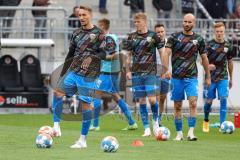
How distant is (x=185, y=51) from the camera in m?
18.4

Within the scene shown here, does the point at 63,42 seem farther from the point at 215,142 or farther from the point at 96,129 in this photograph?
the point at 215,142

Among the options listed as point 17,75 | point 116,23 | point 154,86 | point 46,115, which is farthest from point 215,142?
point 116,23

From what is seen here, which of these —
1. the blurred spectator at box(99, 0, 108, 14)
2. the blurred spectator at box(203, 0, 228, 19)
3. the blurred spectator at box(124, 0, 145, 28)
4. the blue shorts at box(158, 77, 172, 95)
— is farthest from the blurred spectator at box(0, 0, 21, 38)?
the blue shorts at box(158, 77, 172, 95)

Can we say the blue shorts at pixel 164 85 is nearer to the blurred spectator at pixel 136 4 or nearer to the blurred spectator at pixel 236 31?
the blurred spectator at pixel 236 31

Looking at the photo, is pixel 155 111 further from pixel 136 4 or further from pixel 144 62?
pixel 136 4

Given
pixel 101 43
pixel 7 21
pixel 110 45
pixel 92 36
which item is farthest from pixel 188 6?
pixel 92 36

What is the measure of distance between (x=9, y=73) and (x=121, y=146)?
1246cm

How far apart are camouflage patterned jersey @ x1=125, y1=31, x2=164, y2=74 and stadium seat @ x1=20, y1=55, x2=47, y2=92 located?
8429 millimetres

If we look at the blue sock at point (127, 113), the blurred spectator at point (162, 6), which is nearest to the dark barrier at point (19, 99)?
the blue sock at point (127, 113)

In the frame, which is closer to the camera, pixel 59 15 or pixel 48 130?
pixel 48 130

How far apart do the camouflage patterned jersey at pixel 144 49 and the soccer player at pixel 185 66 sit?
1314 millimetres

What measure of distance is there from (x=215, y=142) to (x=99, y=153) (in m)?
3.94

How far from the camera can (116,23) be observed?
3070cm

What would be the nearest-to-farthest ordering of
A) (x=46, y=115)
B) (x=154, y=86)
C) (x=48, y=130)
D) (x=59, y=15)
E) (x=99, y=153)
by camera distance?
(x=99, y=153), (x=48, y=130), (x=154, y=86), (x=46, y=115), (x=59, y=15)
